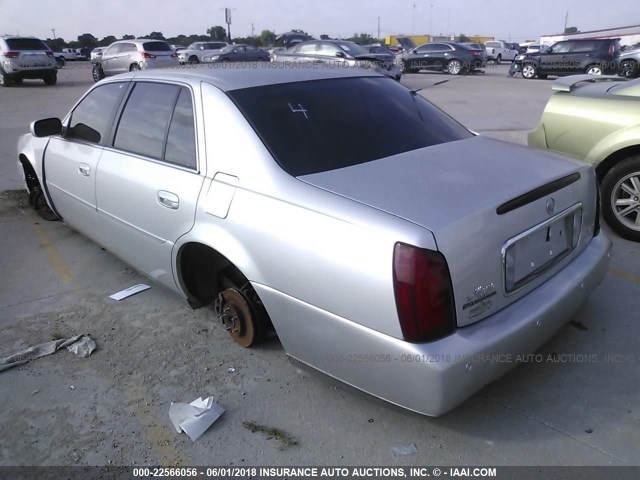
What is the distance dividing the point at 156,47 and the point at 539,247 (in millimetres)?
21208

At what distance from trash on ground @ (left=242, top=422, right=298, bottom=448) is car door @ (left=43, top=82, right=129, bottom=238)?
2.18 m

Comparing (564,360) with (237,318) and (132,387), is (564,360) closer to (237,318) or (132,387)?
(237,318)

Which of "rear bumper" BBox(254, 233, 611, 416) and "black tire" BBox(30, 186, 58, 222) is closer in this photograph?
"rear bumper" BBox(254, 233, 611, 416)

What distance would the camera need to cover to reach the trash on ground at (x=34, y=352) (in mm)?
3055

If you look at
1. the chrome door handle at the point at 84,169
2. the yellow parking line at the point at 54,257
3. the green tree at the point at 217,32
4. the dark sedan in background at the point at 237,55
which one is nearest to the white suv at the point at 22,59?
the dark sedan in background at the point at 237,55

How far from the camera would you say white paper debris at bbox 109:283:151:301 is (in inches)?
151

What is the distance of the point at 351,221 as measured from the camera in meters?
2.16

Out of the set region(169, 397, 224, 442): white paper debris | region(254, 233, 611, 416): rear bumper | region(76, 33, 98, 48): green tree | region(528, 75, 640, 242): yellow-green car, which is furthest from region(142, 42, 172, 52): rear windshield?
region(76, 33, 98, 48): green tree

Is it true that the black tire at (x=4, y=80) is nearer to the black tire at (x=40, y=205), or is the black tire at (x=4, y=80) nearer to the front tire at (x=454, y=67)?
the black tire at (x=40, y=205)

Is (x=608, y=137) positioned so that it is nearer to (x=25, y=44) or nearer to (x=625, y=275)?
(x=625, y=275)

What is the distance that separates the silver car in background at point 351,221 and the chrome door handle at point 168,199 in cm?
1

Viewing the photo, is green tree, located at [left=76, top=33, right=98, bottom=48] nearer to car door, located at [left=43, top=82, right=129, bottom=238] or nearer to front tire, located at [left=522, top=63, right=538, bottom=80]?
front tire, located at [left=522, top=63, right=538, bottom=80]

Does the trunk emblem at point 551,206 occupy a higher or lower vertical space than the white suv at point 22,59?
lower

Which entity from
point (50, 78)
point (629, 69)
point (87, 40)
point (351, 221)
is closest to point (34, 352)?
point (351, 221)
